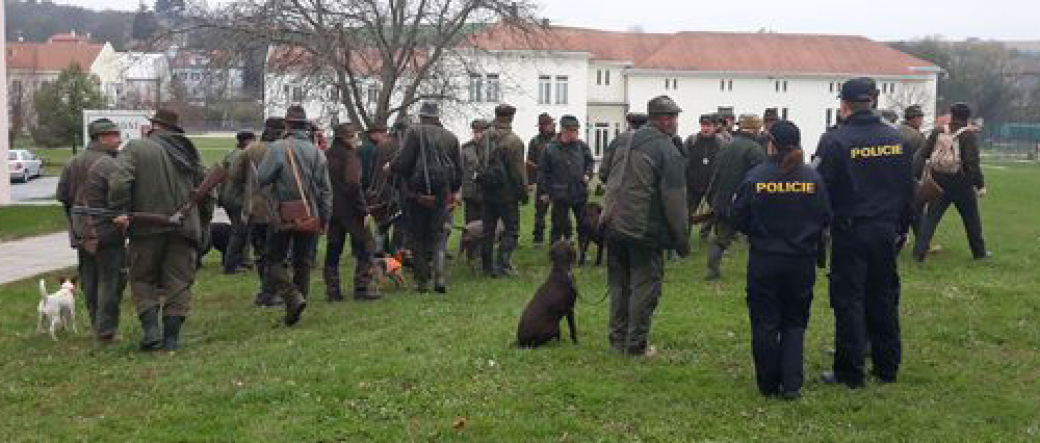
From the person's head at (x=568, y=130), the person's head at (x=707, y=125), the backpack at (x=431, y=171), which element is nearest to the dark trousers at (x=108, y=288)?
the backpack at (x=431, y=171)

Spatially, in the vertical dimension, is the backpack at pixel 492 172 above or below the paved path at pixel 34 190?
above

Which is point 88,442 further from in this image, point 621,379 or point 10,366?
point 621,379

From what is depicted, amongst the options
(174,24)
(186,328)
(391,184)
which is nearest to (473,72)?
(174,24)

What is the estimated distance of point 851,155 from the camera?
22.6 feet

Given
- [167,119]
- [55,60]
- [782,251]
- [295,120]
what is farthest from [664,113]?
[55,60]

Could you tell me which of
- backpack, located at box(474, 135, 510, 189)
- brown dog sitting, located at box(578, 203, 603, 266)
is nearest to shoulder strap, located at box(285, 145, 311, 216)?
backpack, located at box(474, 135, 510, 189)

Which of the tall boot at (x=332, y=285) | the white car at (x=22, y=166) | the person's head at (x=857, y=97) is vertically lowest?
the white car at (x=22, y=166)

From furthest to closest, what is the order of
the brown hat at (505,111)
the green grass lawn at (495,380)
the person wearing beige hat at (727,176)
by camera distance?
1. the brown hat at (505,111)
2. the person wearing beige hat at (727,176)
3. the green grass lawn at (495,380)

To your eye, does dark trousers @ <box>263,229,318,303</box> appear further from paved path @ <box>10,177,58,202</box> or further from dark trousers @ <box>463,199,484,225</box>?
paved path @ <box>10,177,58,202</box>

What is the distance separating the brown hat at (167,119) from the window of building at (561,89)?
60.3 m

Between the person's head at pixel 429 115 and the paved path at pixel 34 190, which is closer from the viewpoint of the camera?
the person's head at pixel 429 115

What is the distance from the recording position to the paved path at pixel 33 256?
15000mm

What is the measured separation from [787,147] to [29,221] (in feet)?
65.7

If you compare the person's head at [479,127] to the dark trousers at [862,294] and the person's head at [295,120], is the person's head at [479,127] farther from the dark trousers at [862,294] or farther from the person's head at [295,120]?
the dark trousers at [862,294]
